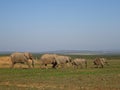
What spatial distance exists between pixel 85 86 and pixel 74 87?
→ 1036 mm

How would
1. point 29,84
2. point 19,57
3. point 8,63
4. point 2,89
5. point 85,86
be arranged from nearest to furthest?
point 2,89
point 85,86
point 29,84
point 19,57
point 8,63

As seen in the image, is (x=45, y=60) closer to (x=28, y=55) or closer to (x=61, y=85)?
(x=28, y=55)

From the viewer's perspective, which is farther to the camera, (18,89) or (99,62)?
(99,62)

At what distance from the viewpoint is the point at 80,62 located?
52250mm

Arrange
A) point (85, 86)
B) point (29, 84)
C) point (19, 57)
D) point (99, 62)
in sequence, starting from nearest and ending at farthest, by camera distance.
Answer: point (85, 86)
point (29, 84)
point (19, 57)
point (99, 62)

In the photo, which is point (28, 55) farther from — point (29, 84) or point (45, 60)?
point (29, 84)

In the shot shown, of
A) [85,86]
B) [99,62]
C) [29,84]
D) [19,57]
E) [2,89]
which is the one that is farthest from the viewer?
[99,62]

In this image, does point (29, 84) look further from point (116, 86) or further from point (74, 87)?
point (116, 86)

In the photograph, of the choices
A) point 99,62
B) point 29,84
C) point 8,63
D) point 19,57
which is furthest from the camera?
point 8,63

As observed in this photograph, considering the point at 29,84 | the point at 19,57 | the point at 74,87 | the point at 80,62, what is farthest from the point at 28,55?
the point at 74,87

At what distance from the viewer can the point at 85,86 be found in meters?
23.8

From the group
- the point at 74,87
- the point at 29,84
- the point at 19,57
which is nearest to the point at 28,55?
the point at 19,57

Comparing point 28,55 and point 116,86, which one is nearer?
point 116,86

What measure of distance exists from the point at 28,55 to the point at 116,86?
81.3ft
